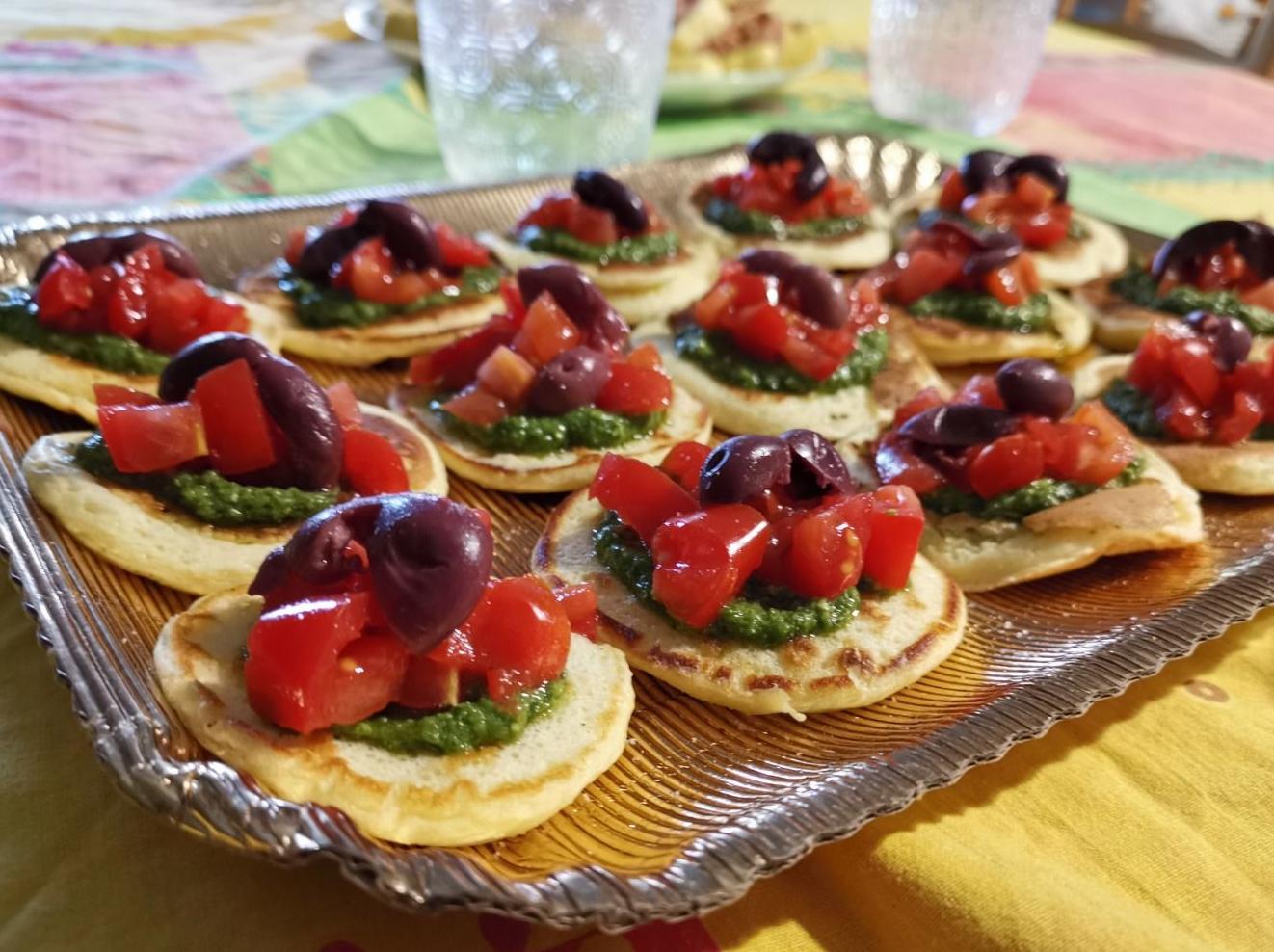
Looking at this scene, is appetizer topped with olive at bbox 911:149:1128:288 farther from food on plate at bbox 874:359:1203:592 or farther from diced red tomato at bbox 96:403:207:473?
diced red tomato at bbox 96:403:207:473

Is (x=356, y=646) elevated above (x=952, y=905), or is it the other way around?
(x=356, y=646)

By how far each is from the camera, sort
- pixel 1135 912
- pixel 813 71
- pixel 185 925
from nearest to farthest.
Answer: pixel 185 925, pixel 1135 912, pixel 813 71

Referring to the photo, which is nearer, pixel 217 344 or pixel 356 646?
pixel 356 646

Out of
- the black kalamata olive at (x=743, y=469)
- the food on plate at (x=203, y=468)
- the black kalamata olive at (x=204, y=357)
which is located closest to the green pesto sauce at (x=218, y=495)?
the food on plate at (x=203, y=468)

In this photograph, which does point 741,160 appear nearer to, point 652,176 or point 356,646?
point 652,176

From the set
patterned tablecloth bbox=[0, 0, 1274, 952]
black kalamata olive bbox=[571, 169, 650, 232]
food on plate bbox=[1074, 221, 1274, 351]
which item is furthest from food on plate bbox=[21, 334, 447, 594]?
food on plate bbox=[1074, 221, 1274, 351]

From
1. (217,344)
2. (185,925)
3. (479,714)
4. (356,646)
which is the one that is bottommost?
(185,925)

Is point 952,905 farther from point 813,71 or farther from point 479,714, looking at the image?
point 813,71

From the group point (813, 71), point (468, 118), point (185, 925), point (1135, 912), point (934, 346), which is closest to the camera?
point (185, 925)

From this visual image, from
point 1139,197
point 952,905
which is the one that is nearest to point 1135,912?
point 952,905
